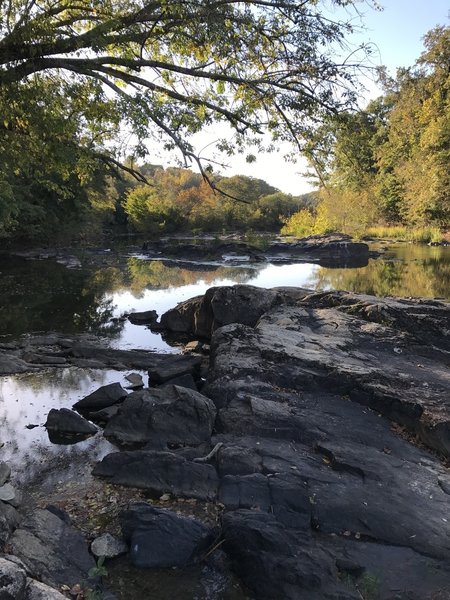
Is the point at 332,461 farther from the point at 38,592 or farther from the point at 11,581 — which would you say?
the point at 11,581

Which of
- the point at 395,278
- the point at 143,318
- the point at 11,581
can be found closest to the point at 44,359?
the point at 143,318

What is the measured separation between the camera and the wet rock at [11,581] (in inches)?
113

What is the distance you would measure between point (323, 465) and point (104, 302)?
13767 mm

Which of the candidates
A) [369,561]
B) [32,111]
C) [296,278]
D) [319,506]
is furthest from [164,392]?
[296,278]

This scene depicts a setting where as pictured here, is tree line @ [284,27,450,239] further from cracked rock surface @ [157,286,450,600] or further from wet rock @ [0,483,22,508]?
wet rock @ [0,483,22,508]

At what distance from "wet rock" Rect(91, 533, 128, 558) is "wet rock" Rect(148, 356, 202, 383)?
4.79m

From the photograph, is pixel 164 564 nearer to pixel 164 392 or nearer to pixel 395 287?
pixel 164 392

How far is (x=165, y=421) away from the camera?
660 cm

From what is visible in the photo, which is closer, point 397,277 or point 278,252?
point 397,277

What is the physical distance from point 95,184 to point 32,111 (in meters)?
29.3

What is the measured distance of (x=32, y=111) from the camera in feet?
24.9

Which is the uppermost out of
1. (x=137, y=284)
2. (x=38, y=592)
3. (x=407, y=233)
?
(x=407, y=233)

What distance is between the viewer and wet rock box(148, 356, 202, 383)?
30.2ft

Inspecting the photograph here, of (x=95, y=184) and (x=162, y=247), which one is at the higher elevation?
(x=95, y=184)
